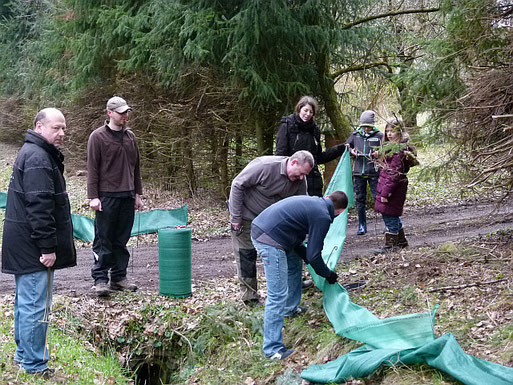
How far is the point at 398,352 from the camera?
461cm

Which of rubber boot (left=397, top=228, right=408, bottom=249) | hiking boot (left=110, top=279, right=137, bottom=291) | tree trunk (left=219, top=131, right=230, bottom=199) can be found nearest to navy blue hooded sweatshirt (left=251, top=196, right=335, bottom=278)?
hiking boot (left=110, top=279, right=137, bottom=291)

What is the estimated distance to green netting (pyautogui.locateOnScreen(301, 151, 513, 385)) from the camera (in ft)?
13.6

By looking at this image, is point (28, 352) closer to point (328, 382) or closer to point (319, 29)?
point (328, 382)

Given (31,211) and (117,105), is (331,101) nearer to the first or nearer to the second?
(117,105)

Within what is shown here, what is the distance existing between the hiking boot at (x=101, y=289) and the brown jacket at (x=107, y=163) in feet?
3.74

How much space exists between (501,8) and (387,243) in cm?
361

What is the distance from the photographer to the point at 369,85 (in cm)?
1320

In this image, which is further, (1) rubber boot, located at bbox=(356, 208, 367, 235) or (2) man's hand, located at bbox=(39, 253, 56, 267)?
(1) rubber boot, located at bbox=(356, 208, 367, 235)

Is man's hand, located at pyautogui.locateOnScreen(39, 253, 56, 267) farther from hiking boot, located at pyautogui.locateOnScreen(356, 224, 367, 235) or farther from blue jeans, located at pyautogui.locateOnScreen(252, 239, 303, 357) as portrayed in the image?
hiking boot, located at pyautogui.locateOnScreen(356, 224, 367, 235)

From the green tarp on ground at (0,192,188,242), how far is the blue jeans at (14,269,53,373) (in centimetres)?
607

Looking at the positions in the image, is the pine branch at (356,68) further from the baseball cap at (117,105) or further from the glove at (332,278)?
the glove at (332,278)

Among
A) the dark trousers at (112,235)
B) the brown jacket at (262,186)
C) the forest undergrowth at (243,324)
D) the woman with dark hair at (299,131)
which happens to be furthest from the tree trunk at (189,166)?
the brown jacket at (262,186)

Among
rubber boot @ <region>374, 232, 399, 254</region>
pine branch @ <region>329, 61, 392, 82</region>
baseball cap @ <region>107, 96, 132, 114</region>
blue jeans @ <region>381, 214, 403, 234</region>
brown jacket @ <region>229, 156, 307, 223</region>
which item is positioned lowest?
rubber boot @ <region>374, 232, 399, 254</region>

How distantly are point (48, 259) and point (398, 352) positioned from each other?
10.0ft
